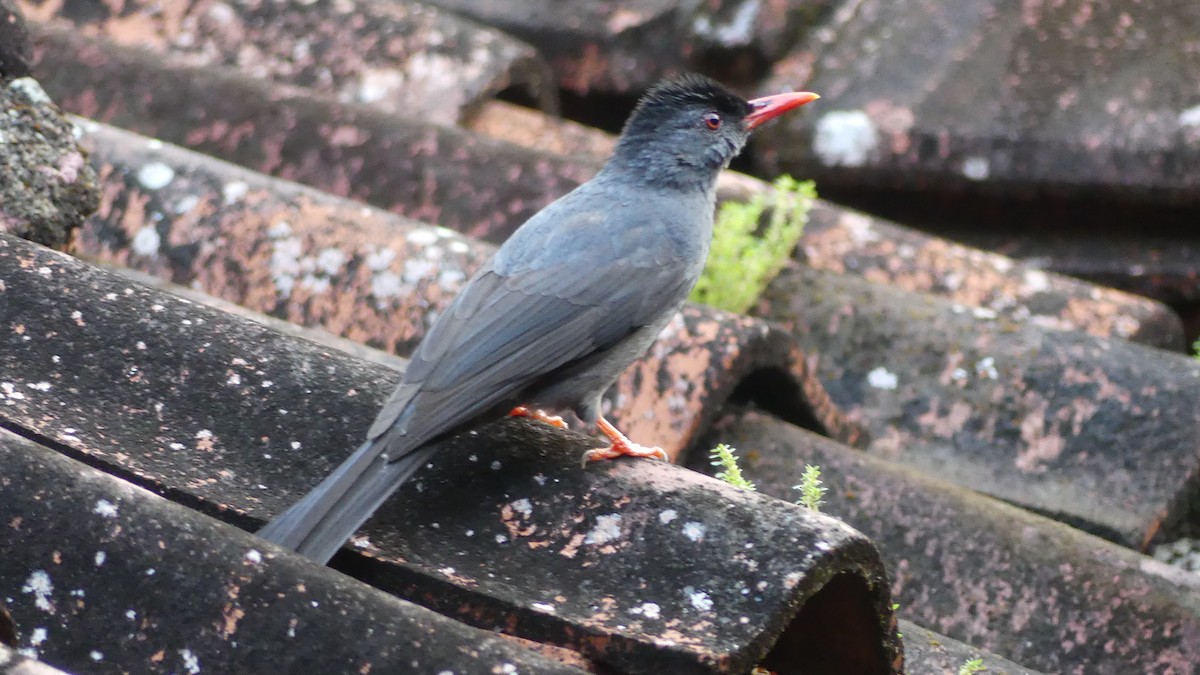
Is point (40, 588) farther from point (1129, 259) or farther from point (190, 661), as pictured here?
point (1129, 259)

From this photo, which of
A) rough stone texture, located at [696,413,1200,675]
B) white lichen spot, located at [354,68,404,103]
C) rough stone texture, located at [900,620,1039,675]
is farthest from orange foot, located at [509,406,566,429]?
white lichen spot, located at [354,68,404,103]

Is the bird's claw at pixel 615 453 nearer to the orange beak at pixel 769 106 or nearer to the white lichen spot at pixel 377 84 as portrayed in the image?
the orange beak at pixel 769 106

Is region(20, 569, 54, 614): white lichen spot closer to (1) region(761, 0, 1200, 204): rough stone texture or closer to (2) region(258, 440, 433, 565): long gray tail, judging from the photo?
(2) region(258, 440, 433, 565): long gray tail

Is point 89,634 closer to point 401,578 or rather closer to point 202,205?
point 401,578

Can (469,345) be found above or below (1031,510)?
above

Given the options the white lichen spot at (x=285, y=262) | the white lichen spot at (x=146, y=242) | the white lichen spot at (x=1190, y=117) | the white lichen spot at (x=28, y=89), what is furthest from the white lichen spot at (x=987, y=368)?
the white lichen spot at (x=28, y=89)

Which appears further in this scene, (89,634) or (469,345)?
(469,345)

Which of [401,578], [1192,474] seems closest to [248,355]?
[401,578]
